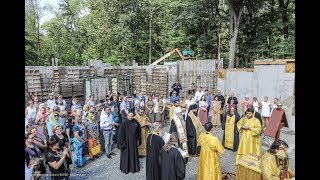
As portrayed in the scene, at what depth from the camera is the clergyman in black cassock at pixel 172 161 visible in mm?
5508

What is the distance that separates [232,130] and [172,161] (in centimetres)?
388

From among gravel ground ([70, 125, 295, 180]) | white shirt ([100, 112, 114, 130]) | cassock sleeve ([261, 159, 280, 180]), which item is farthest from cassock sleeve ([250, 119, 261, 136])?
white shirt ([100, 112, 114, 130])

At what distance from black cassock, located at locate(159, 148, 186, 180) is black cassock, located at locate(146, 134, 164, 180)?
2.17 feet

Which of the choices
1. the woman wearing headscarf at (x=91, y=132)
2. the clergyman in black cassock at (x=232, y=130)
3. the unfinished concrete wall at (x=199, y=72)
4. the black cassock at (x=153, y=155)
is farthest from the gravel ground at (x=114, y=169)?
the unfinished concrete wall at (x=199, y=72)

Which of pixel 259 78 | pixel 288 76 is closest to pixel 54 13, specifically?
pixel 259 78

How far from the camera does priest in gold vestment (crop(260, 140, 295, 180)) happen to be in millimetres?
4922

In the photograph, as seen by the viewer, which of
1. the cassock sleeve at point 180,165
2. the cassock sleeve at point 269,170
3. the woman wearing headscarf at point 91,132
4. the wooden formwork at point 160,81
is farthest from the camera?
the wooden formwork at point 160,81

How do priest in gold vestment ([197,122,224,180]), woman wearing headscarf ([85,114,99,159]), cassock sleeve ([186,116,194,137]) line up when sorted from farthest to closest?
cassock sleeve ([186,116,194,137]) < woman wearing headscarf ([85,114,99,159]) < priest in gold vestment ([197,122,224,180])

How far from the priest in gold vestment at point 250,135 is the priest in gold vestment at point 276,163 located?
89.9 inches

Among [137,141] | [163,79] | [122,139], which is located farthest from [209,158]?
[163,79]

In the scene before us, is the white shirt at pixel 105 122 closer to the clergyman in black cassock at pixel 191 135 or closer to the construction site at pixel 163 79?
the clergyman in black cassock at pixel 191 135

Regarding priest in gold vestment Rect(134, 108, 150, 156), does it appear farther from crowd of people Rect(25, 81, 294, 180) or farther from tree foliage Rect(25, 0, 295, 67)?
tree foliage Rect(25, 0, 295, 67)

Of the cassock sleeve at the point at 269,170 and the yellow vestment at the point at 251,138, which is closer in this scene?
the cassock sleeve at the point at 269,170

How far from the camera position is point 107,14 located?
16.0m
